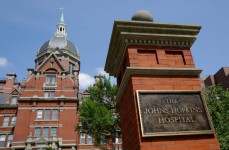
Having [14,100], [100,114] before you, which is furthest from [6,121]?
[100,114]

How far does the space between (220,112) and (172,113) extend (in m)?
18.4

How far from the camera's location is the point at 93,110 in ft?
62.7

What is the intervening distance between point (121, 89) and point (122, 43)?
3.62ft

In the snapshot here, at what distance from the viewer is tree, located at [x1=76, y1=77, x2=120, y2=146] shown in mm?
18938

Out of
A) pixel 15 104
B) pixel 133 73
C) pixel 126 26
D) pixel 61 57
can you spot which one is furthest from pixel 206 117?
pixel 61 57

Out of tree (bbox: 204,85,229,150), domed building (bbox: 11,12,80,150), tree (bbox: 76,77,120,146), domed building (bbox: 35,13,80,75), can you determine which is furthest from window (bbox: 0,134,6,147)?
tree (bbox: 204,85,229,150)

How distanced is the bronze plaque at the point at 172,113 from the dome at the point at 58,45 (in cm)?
4645

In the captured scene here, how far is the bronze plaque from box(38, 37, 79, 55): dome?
152 ft

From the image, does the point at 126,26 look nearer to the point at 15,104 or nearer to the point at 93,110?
the point at 93,110

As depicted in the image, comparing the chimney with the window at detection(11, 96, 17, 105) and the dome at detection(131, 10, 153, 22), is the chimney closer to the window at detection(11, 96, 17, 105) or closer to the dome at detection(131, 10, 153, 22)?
the window at detection(11, 96, 17, 105)

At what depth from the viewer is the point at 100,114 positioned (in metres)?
19.0

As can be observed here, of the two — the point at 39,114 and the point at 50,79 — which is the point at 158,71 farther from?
the point at 50,79

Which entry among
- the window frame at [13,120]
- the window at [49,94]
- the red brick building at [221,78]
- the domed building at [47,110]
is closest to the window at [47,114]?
the domed building at [47,110]

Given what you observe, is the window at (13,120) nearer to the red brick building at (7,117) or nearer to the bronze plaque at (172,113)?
the red brick building at (7,117)
